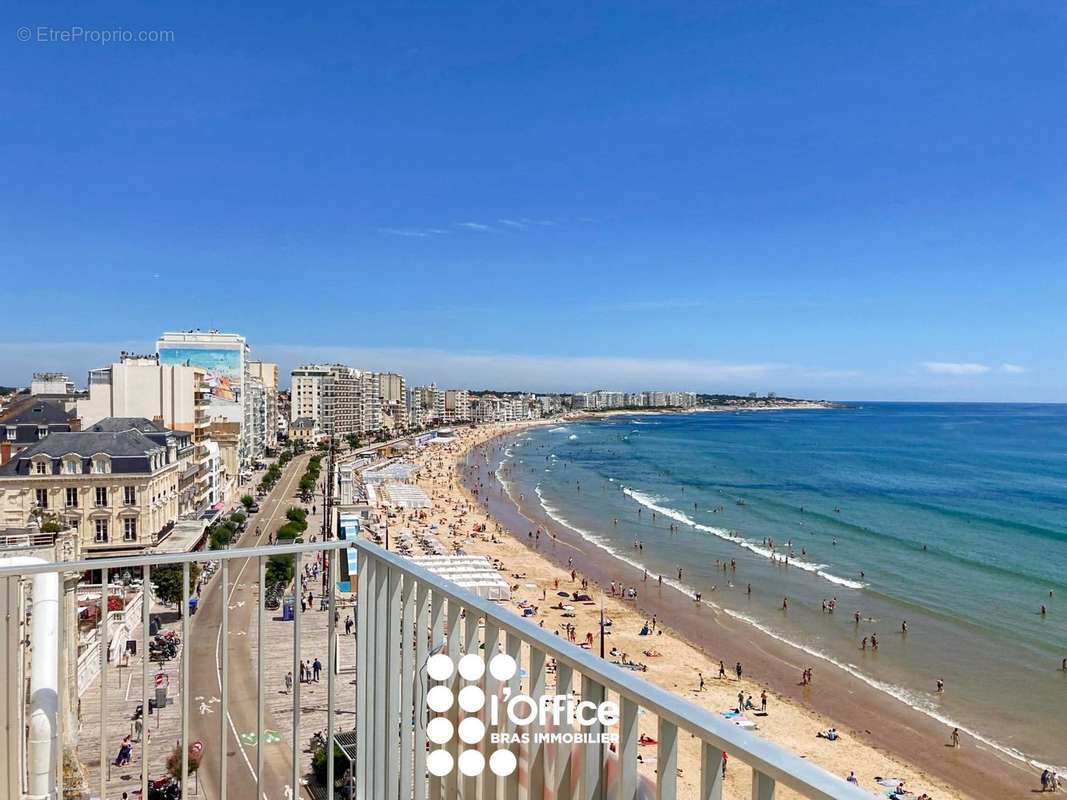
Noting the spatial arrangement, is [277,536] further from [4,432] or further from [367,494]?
[367,494]

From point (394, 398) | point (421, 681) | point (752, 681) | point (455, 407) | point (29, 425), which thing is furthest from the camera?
point (455, 407)

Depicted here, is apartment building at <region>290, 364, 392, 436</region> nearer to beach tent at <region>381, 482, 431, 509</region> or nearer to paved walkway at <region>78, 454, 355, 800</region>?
beach tent at <region>381, 482, 431, 509</region>

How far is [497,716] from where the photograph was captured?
5.53 feet

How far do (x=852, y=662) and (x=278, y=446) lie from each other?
2454 inches

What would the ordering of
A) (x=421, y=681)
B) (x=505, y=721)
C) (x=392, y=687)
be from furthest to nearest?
(x=392, y=687) < (x=421, y=681) < (x=505, y=721)

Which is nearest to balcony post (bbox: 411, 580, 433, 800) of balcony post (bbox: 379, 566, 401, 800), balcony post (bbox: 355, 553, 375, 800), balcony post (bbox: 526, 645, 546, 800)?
balcony post (bbox: 379, 566, 401, 800)

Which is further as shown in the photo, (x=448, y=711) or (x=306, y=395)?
(x=306, y=395)

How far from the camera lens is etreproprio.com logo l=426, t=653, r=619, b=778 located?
137cm

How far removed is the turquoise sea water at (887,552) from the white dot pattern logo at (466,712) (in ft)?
47.1

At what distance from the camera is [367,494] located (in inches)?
1678

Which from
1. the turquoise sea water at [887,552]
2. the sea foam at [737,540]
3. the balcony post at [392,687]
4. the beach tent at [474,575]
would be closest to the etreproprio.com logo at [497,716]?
the balcony post at [392,687]

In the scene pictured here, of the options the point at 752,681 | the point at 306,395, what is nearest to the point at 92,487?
the point at 752,681

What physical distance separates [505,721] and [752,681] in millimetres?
15579

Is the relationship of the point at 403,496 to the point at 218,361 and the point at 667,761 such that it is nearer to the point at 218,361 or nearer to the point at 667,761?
the point at 218,361
